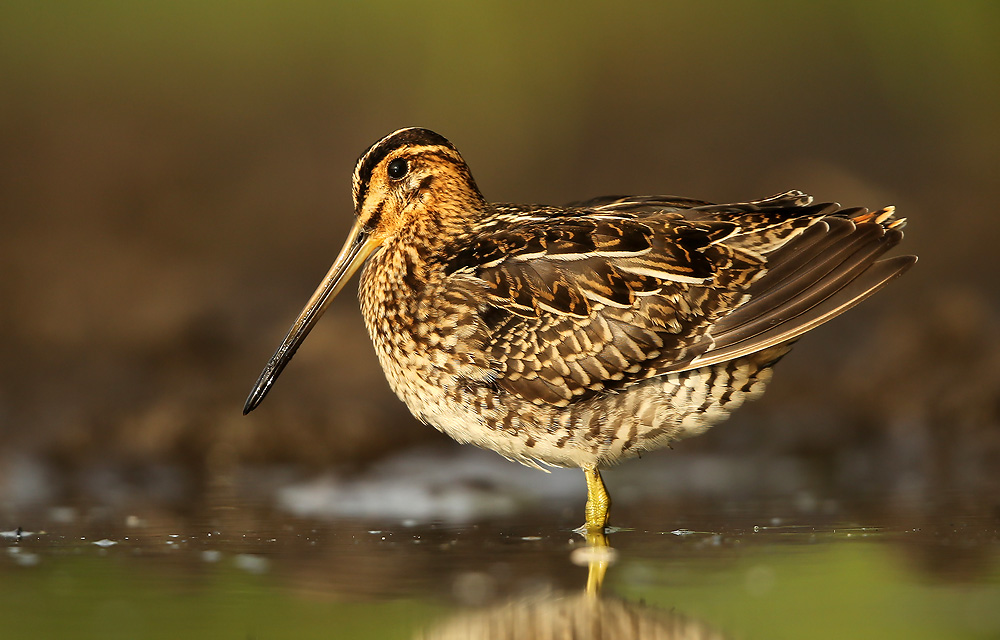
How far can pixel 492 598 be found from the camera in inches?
178

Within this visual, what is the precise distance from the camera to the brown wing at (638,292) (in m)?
5.84

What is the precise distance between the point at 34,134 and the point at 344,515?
20.2ft

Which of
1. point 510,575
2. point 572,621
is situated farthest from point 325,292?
point 572,621

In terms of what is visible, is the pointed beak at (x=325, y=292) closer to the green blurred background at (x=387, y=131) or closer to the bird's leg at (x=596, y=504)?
the bird's leg at (x=596, y=504)

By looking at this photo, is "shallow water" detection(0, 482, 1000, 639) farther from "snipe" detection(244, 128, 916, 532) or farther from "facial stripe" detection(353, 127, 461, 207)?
"facial stripe" detection(353, 127, 461, 207)

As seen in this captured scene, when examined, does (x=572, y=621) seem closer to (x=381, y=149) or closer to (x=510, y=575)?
(x=510, y=575)

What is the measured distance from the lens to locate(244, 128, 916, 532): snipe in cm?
586

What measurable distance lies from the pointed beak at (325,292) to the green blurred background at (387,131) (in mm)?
2349

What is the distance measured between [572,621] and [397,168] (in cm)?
288

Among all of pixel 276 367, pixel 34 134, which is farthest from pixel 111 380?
pixel 34 134

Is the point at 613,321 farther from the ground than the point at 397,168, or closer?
closer

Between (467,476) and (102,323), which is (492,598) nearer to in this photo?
(467,476)

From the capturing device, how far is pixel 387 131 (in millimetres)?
11211

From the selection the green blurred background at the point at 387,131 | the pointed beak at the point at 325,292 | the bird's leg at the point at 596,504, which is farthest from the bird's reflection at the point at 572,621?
the green blurred background at the point at 387,131
